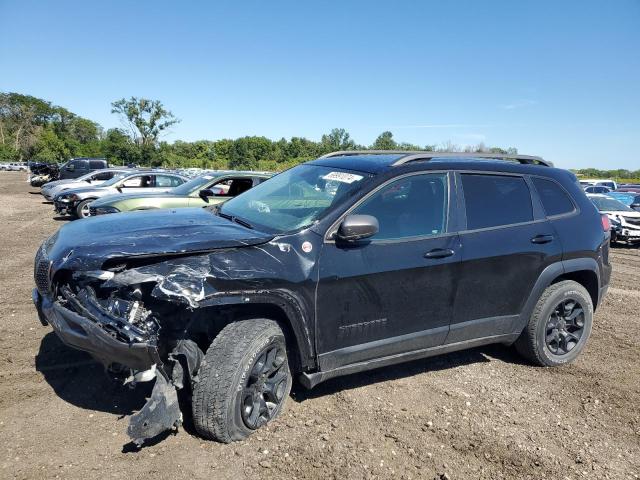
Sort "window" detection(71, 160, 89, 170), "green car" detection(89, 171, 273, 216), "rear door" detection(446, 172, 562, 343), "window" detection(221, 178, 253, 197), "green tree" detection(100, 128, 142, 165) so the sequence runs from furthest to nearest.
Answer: "green tree" detection(100, 128, 142, 165) < "window" detection(71, 160, 89, 170) < "window" detection(221, 178, 253, 197) < "green car" detection(89, 171, 273, 216) < "rear door" detection(446, 172, 562, 343)

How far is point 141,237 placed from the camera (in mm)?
3070

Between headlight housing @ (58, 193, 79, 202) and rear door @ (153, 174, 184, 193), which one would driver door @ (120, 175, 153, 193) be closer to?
rear door @ (153, 174, 184, 193)

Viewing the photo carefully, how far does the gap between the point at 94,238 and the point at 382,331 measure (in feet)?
6.85

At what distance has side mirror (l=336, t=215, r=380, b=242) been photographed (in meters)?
3.20

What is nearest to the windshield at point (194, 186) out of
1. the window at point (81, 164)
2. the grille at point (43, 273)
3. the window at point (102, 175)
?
the grille at point (43, 273)

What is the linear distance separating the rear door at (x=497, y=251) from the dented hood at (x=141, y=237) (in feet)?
5.62

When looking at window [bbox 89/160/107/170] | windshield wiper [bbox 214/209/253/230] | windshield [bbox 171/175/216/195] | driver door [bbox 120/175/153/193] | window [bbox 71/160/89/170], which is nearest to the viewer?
windshield wiper [bbox 214/209/253/230]

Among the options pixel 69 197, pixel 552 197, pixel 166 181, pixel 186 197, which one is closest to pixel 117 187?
pixel 166 181

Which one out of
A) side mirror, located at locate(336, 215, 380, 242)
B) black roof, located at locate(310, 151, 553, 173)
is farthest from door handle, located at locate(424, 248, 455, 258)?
black roof, located at locate(310, 151, 553, 173)

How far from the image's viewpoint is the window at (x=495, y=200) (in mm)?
3943

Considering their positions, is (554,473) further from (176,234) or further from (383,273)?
(176,234)

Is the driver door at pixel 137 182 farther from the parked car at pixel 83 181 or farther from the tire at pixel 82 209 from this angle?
the parked car at pixel 83 181

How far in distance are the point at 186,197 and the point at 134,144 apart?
2254 inches

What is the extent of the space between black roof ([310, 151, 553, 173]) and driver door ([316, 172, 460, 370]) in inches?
6.4
